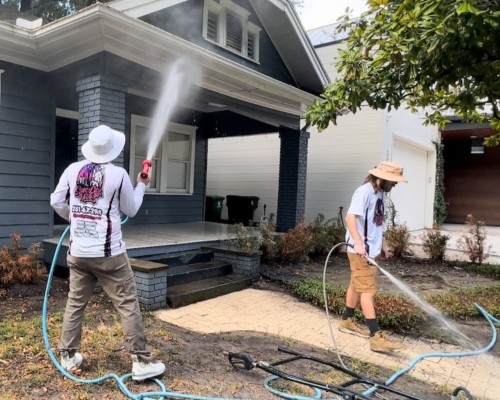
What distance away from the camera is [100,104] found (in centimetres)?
531

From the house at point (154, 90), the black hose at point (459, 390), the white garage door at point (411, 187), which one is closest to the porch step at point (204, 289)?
the house at point (154, 90)

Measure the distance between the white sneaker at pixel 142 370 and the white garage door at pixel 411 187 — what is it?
10.4 meters

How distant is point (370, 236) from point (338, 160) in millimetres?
7606

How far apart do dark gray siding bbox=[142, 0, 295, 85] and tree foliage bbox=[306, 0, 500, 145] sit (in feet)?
9.68

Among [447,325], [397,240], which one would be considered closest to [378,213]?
[447,325]

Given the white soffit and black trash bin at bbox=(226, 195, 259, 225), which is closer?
the white soffit

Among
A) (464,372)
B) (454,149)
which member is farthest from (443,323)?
(454,149)

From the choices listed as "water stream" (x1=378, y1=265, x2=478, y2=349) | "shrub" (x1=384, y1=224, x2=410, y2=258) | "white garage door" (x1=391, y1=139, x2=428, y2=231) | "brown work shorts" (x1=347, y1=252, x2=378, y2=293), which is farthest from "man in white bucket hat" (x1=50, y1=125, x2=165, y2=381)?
"white garage door" (x1=391, y1=139, x2=428, y2=231)

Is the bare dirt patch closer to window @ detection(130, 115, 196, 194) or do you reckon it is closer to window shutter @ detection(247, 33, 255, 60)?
window @ detection(130, 115, 196, 194)

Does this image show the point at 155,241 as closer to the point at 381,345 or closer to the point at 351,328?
the point at 351,328

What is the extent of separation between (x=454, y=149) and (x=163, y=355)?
1622cm

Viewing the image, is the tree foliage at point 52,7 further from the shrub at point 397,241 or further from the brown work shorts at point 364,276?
the brown work shorts at point 364,276

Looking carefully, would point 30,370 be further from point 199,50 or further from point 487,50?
point 487,50

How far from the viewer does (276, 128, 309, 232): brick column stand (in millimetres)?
9172
